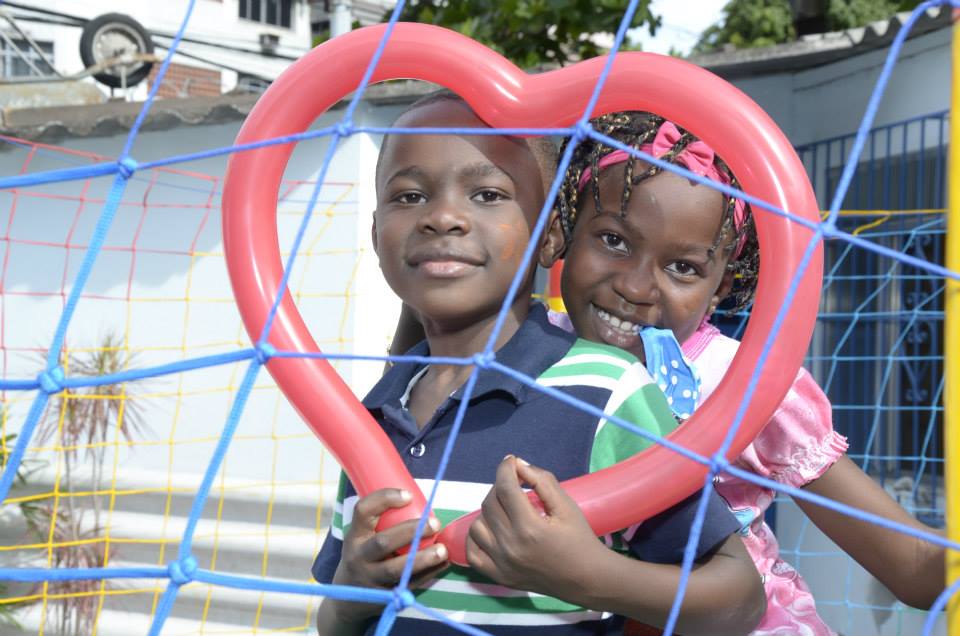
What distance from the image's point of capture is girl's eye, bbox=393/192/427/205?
1417mm

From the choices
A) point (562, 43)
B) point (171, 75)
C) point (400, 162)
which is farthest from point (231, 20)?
point (400, 162)

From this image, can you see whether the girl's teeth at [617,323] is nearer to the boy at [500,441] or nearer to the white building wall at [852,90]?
the boy at [500,441]

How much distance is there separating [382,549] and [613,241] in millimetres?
639

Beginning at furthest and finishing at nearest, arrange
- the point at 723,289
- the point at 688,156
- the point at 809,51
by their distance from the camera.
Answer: the point at 809,51
the point at 723,289
the point at 688,156

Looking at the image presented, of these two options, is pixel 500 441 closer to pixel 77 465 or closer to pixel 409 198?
pixel 409 198

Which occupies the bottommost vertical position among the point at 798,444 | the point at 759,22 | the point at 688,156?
the point at 798,444

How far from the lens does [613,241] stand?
165 centimetres

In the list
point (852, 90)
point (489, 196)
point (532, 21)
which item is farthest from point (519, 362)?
point (532, 21)

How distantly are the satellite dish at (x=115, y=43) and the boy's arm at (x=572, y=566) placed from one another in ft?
21.0

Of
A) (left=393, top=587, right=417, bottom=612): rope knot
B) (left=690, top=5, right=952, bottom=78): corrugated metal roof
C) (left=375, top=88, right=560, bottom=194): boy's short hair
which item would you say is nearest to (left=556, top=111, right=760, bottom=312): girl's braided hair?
(left=375, top=88, right=560, bottom=194): boy's short hair

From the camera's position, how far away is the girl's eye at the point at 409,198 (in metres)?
1.42

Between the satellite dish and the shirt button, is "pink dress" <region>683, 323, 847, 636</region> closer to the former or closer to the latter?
the shirt button

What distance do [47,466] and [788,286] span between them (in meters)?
4.73

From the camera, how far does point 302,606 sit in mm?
4602
